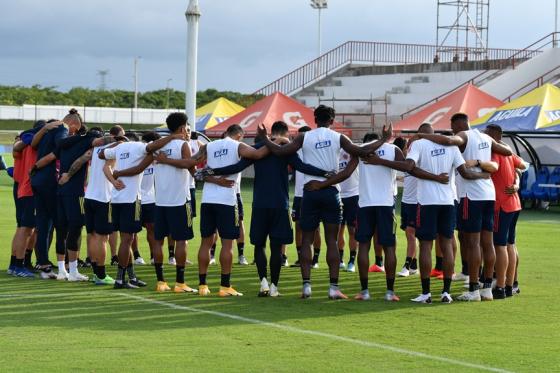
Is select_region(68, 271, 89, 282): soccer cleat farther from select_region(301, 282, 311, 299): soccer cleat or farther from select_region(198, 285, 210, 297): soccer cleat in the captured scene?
select_region(301, 282, 311, 299): soccer cleat

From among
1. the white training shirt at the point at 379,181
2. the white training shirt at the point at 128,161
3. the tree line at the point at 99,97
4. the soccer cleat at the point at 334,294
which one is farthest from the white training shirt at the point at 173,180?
the tree line at the point at 99,97

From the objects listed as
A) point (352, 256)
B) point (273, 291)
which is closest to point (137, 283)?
point (273, 291)

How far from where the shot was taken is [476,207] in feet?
39.6

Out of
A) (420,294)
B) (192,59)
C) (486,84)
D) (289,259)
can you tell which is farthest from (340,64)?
(420,294)

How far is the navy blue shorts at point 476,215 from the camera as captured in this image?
1207cm

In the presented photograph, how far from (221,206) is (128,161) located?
1418mm

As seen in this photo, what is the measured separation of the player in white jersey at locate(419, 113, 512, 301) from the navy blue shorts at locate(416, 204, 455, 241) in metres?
0.25

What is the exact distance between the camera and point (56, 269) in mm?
14680

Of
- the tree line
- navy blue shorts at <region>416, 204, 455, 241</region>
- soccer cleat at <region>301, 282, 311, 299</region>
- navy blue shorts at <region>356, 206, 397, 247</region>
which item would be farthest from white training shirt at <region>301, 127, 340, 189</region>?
the tree line

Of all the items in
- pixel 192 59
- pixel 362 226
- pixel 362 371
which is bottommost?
pixel 362 371

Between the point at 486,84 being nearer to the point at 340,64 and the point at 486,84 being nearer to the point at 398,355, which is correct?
the point at 340,64

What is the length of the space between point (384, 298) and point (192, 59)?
19061 mm

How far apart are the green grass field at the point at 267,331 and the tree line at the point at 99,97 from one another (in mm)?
84569

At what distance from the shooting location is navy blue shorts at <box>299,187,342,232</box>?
12.0 metres
